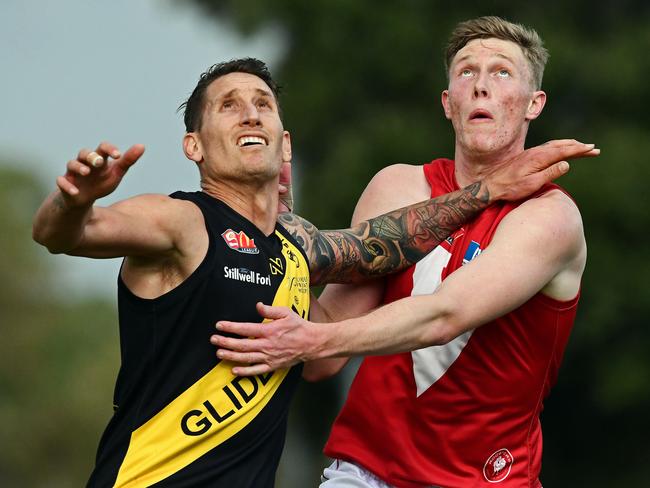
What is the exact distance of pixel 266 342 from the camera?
6.18 m

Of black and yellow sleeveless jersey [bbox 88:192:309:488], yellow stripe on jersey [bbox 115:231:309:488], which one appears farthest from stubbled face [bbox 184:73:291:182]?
yellow stripe on jersey [bbox 115:231:309:488]

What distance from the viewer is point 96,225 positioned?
18.7 feet

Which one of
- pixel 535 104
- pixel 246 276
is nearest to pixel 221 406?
pixel 246 276

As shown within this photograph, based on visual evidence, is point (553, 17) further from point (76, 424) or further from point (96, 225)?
point (96, 225)

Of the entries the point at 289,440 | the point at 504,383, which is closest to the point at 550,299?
the point at 504,383

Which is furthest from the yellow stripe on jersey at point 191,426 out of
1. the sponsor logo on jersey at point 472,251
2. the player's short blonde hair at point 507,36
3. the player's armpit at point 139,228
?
the player's short blonde hair at point 507,36

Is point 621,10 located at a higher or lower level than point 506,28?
higher

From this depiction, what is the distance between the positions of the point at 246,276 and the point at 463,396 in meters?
1.48

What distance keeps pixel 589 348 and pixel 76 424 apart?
1063cm

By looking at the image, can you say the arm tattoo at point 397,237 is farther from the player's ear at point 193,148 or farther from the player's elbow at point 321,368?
the player's ear at point 193,148

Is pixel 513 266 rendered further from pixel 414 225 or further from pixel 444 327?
pixel 414 225

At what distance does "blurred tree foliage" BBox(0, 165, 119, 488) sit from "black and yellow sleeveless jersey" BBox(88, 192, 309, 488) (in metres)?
19.2

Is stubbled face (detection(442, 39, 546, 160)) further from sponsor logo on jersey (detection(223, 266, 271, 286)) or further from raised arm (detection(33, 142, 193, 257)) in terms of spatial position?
raised arm (detection(33, 142, 193, 257))

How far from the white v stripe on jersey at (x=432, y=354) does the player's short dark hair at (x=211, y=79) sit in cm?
119
